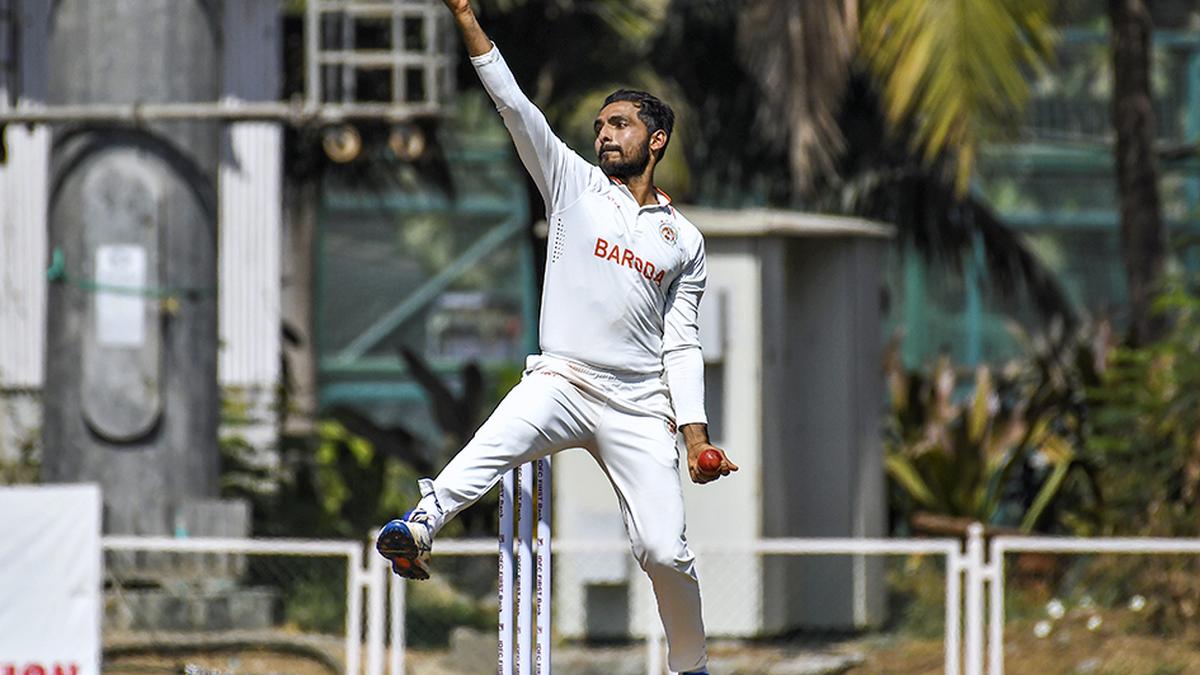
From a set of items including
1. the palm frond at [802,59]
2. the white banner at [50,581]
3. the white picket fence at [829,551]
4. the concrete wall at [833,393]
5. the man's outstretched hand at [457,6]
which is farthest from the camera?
the palm frond at [802,59]

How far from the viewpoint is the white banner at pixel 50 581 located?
9.87 meters

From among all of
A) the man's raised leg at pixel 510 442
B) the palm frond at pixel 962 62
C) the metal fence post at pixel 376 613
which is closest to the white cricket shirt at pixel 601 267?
the man's raised leg at pixel 510 442

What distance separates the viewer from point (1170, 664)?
11250 millimetres

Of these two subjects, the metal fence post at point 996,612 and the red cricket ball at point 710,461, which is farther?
the metal fence post at point 996,612

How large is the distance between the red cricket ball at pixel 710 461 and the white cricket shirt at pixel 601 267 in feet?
0.89

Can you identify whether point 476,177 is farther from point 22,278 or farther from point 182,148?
point 182,148

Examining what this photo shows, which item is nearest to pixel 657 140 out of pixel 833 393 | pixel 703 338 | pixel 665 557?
pixel 665 557

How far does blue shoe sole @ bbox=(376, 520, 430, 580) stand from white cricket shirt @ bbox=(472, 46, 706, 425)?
0.80 metres

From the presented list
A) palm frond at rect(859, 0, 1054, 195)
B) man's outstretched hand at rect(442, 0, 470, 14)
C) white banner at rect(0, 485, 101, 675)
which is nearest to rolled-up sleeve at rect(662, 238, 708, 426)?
man's outstretched hand at rect(442, 0, 470, 14)

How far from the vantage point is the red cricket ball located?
20.9 ft

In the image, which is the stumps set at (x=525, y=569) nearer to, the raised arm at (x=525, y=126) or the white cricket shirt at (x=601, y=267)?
the white cricket shirt at (x=601, y=267)

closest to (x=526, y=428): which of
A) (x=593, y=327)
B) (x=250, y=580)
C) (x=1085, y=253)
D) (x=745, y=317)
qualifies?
(x=593, y=327)

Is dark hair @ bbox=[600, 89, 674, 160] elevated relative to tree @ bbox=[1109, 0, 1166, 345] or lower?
lower

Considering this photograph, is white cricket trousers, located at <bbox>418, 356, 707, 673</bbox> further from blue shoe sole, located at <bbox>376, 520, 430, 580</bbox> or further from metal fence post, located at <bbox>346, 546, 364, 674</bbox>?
metal fence post, located at <bbox>346, 546, 364, 674</bbox>
